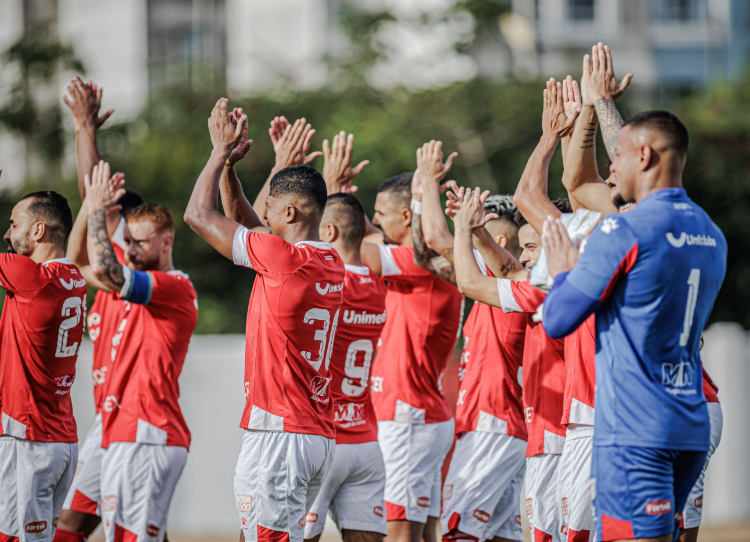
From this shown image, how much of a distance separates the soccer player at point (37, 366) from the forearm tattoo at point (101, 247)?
0.31 metres

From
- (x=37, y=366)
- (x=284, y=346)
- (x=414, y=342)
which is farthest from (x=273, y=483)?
(x=414, y=342)

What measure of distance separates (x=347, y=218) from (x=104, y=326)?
7.99ft

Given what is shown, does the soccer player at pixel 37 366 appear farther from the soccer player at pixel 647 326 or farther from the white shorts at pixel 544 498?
the soccer player at pixel 647 326

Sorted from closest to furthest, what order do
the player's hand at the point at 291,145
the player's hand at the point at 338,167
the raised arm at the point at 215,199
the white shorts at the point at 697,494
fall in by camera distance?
the raised arm at the point at 215,199 → the white shorts at the point at 697,494 → the player's hand at the point at 291,145 → the player's hand at the point at 338,167

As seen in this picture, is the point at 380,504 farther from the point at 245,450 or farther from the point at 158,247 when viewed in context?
the point at 158,247

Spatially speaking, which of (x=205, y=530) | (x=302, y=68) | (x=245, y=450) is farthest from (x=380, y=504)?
(x=302, y=68)

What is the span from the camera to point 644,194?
176 inches

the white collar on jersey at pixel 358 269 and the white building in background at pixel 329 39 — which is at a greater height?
the white building in background at pixel 329 39

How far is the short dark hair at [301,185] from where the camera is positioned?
18.5 feet

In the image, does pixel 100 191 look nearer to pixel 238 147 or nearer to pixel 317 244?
pixel 238 147

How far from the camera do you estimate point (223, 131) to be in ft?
19.4

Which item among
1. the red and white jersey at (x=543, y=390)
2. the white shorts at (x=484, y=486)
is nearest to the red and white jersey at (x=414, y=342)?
the white shorts at (x=484, y=486)

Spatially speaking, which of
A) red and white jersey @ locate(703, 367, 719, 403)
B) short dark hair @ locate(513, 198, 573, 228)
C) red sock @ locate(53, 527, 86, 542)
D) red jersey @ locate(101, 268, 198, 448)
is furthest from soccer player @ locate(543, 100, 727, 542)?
red sock @ locate(53, 527, 86, 542)

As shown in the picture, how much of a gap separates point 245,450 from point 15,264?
2.16m
